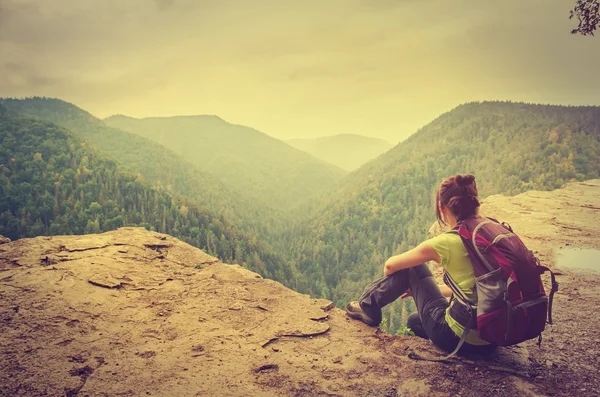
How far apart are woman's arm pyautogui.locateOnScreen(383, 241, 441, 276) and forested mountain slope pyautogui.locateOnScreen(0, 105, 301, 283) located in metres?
91.0

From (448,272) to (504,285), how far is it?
0.70 m

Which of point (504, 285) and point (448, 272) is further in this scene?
point (448, 272)

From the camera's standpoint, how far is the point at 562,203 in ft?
54.6

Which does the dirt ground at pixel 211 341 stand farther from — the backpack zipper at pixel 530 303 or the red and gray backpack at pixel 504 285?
the backpack zipper at pixel 530 303

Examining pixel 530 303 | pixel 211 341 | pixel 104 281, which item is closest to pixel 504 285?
pixel 530 303

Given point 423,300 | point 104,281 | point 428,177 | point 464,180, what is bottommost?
point 104,281

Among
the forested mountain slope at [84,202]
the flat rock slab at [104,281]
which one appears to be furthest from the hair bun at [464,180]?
the forested mountain slope at [84,202]

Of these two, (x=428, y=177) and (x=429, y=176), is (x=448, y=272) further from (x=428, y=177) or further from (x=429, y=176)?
(x=429, y=176)

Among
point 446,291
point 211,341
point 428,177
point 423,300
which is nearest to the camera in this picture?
point 423,300

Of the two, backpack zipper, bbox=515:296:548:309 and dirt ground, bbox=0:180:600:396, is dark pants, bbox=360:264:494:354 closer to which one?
dirt ground, bbox=0:180:600:396

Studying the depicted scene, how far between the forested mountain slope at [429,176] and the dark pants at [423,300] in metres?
96.8

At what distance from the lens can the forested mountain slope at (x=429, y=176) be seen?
342 ft

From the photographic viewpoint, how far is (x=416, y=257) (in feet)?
15.1

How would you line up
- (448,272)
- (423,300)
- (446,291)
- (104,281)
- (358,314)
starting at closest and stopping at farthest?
1. (448,272)
2. (423,300)
3. (446,291)
4. (358,314)
5. (104,281)
